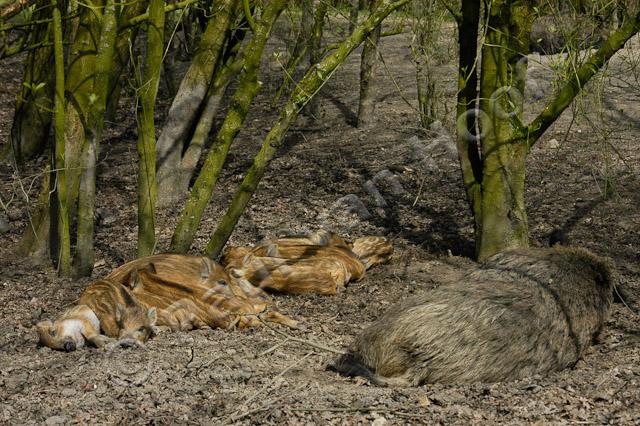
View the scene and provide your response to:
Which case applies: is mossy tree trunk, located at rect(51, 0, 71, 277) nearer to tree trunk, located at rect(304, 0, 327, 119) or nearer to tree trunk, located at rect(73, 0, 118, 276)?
tree trunk, located at rect(73, 0, 118, 276)

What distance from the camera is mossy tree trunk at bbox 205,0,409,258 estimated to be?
6.91m

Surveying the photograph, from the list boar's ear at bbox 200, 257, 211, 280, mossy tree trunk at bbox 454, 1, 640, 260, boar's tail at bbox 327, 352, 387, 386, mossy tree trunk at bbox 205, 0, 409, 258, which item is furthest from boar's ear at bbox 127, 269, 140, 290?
mossy tree trunk at bbox 454, 1, 640, 260

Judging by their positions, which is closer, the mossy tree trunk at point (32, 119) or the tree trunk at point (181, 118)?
the tree trunk at point (181, 118)

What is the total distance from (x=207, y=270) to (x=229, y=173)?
431 centimetres

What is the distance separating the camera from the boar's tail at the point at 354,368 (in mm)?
5355

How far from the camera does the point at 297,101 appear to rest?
6.98 m

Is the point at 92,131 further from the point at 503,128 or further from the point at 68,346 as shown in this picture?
the point at 503,128

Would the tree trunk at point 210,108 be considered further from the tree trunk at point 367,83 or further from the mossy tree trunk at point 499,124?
the mossy tree trunk at point 499,124

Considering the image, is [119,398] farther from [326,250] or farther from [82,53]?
[82,53]

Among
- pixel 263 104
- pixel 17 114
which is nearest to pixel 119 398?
pixel 17 114

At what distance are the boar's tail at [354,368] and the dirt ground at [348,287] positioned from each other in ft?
0.34

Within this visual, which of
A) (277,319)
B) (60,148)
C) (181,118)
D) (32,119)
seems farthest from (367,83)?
(277,319)

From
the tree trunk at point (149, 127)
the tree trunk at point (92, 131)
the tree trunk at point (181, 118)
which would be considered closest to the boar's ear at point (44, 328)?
the tree trunk at point (92, 131)

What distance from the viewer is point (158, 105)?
48.8 ft
